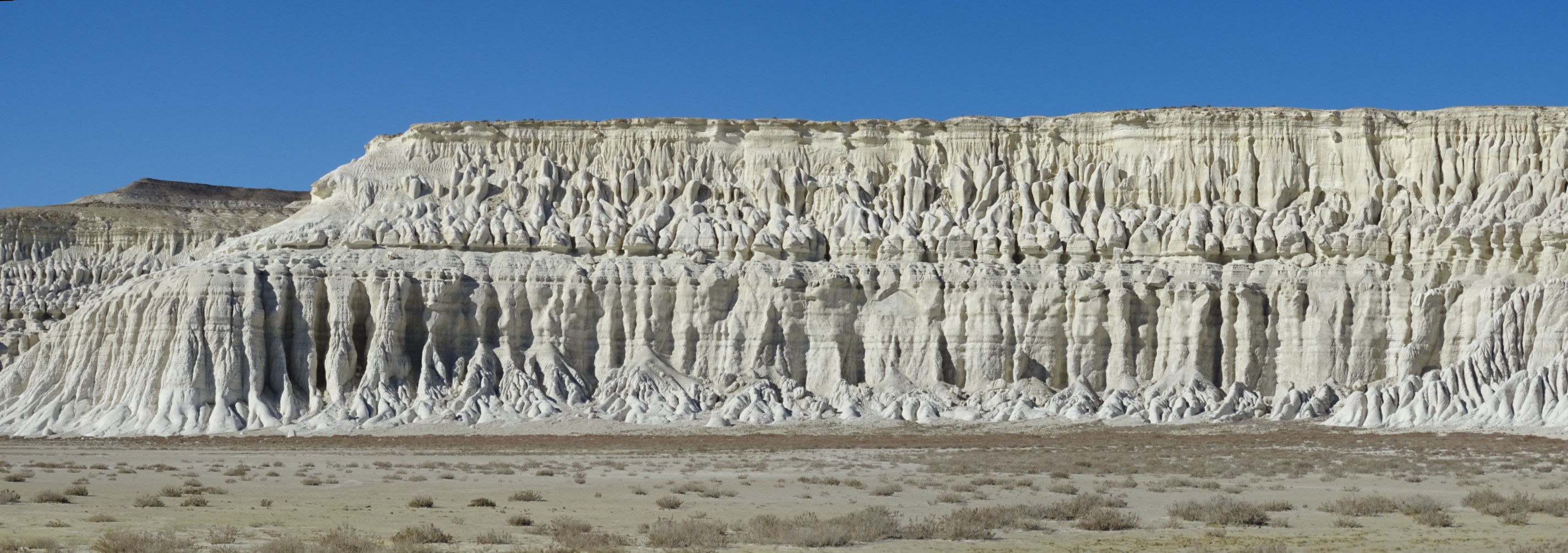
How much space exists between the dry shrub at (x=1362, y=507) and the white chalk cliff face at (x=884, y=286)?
28850 millimetres

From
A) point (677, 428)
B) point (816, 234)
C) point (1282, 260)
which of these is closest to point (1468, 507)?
point (677, 428)

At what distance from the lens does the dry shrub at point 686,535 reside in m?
21.7

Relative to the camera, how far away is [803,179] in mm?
68938

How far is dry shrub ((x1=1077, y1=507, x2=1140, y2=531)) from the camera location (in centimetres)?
2383

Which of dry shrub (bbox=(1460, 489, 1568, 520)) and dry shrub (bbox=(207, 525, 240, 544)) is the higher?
dry shrub (bbox=(1460, 489, 1568, 520))

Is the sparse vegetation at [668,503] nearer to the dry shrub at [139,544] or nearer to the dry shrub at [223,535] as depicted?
the dry shrub at [223,535]

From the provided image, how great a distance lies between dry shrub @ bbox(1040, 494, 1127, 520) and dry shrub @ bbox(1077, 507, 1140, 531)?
0.24 m

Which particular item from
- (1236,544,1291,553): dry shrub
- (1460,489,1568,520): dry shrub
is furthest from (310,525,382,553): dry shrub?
(1460,489,1568,520): dry shrub

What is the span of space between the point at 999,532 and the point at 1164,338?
39.2m

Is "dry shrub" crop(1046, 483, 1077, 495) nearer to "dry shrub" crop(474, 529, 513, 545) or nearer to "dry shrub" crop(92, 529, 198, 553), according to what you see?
"dry shrub" crop(474, 529, 513, 545)

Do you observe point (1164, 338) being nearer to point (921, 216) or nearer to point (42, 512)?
point (921, 216)

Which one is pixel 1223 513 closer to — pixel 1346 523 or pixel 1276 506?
pixel 1346 523

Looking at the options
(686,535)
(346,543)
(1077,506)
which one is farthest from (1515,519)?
(346,543)

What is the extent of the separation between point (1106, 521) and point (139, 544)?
1172 centimetres
